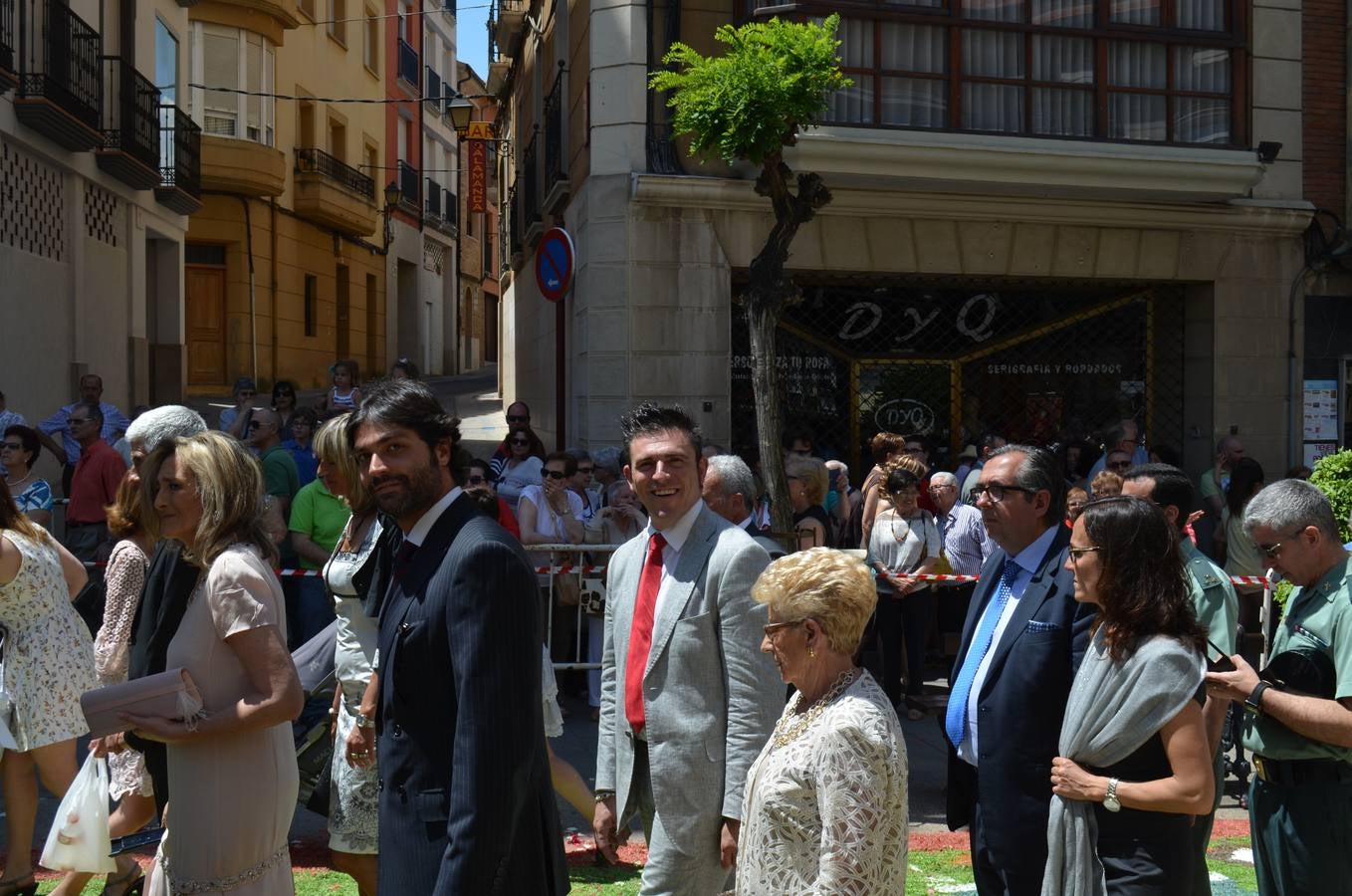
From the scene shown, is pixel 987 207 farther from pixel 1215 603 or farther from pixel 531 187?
pixel 1215 603

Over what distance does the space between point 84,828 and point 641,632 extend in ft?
6.00

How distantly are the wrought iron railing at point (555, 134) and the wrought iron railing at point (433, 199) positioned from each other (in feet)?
77.4

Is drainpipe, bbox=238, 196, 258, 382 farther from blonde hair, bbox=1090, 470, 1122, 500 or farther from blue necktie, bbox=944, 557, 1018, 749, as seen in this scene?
blue necktie, bbox=944, 557, 1018, 749

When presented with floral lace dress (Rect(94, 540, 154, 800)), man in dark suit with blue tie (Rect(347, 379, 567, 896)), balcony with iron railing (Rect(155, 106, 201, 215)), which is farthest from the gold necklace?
balcony with iron railing (Rect(155, 106, 201, 215))

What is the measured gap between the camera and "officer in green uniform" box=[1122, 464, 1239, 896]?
13.7 feet

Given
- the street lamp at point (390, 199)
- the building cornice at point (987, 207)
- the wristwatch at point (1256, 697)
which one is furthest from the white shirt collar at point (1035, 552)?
the street lamp at point (390, 199)

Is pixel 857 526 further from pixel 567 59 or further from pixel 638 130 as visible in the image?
pixel 567 59

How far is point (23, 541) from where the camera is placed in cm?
556

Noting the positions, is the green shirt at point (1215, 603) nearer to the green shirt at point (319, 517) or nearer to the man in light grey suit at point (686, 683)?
the man in light grey suit at point (686, 683)

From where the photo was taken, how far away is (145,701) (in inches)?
153

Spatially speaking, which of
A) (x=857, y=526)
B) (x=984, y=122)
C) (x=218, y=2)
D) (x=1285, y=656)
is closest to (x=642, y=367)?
(x=857, y=526)

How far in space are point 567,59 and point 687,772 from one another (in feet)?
44.1

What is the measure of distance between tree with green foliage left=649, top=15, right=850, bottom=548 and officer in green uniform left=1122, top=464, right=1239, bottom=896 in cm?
478

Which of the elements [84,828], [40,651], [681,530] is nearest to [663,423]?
[681,530]
